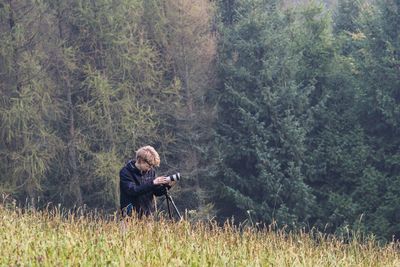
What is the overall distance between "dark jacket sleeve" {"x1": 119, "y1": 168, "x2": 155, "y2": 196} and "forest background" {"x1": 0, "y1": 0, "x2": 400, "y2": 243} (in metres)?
15.3

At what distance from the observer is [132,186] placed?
7230 mm

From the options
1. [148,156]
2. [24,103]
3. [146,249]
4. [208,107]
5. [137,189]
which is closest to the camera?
[146,249]

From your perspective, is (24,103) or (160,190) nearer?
(160,190)

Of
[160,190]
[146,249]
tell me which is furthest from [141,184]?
[146,249]

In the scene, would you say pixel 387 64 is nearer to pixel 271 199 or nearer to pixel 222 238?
pixel 271 199

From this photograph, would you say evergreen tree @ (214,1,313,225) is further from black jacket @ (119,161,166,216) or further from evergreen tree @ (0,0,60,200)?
black jacket @ (119,161,166,216)

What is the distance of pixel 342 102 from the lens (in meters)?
Result: 25.9

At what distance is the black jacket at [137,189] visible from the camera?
7184 mm

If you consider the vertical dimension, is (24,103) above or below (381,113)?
above

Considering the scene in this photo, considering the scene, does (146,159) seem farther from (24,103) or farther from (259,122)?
(259,122)

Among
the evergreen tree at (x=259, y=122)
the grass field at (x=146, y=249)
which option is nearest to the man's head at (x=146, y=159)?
the grass field at (x=146, y=249)

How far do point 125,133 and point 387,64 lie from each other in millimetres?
9569

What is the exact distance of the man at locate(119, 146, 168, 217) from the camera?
7184 millimetres

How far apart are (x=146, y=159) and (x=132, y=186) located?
37 centimetres
